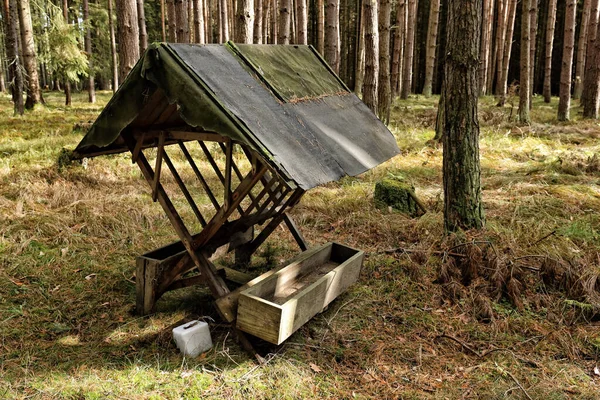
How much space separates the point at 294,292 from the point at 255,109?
6.57ft

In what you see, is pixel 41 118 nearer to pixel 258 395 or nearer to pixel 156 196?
pixel 156 196

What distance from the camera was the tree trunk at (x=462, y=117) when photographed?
528cm

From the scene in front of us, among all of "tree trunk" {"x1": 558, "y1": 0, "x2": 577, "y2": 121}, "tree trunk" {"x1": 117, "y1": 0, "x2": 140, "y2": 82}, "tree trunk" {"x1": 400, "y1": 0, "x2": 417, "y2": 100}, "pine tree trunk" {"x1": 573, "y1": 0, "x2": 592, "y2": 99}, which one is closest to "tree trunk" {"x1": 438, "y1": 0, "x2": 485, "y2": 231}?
"tree trunk" {"x1": 117, "y1": 0, "x2": 140, "y2": 82}

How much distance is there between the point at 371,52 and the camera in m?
10.7

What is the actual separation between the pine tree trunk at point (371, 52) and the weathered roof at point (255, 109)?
6.08 m

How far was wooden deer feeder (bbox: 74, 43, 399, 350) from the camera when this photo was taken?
3.40m

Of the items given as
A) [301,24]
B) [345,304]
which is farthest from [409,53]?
[345,304]

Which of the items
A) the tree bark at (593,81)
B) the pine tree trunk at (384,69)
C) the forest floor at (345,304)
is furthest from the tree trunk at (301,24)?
the tree bark at (593,81)

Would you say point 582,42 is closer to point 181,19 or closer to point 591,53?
point 591,53

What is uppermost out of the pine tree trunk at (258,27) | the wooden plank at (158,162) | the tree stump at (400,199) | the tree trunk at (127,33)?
the pine tree trunk at (258,27)

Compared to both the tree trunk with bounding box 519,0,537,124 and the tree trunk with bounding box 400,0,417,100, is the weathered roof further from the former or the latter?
the tree trunk with bounding box 400,0,417,100

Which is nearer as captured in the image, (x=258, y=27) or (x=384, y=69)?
(x=384, y=69)

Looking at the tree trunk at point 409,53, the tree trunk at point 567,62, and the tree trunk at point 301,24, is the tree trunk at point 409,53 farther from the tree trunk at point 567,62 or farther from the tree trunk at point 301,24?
the tree trunk at point 301,24

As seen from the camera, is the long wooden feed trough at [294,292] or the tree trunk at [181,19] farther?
the tree trunk at [181,19]
